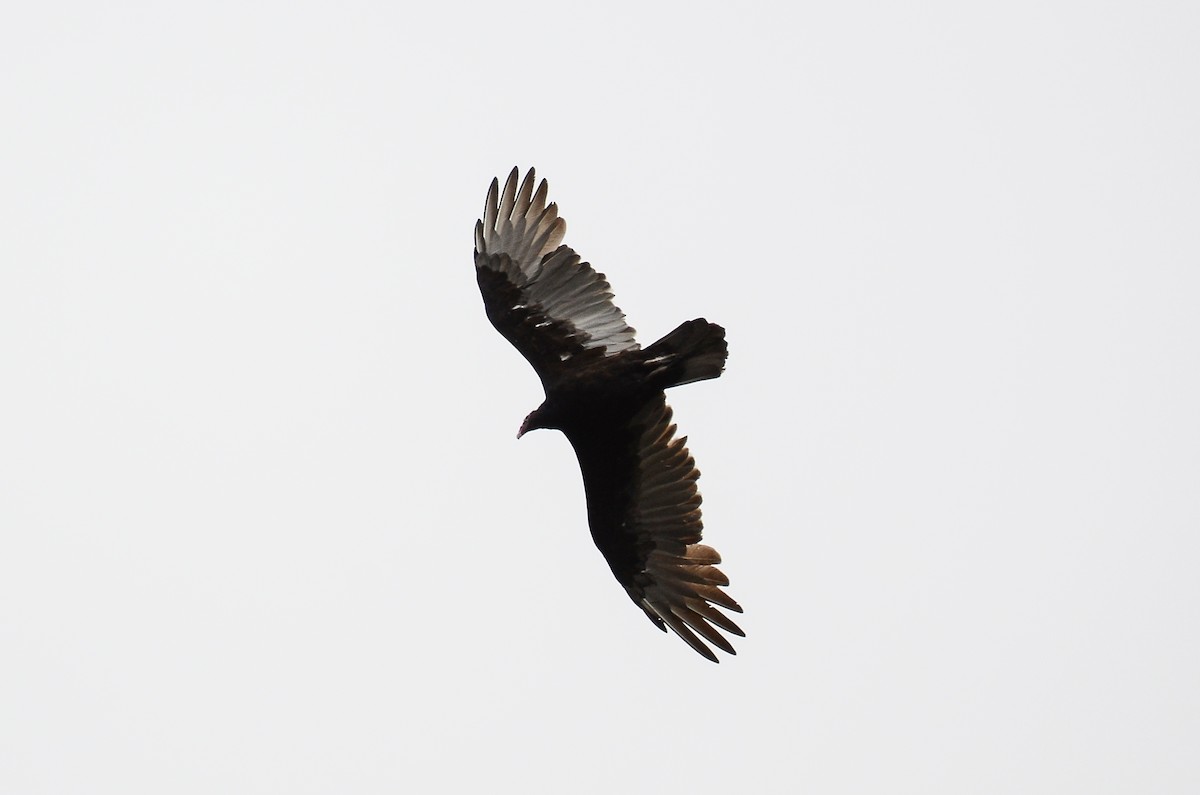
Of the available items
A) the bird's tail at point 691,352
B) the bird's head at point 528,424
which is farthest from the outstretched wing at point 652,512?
the bird's tail at point 691,352

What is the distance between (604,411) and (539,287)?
0.97 metres

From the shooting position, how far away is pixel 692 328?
8.66 meters

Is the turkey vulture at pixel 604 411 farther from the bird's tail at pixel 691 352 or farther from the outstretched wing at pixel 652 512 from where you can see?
the bird's tail at pixel 691 352

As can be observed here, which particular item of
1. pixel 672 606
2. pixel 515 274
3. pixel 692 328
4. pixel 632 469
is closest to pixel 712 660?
pixel 672 606

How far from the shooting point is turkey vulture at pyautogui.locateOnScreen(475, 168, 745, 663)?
9.30 meters

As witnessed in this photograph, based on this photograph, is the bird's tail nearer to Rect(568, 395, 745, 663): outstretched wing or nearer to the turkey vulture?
the turkey vulture

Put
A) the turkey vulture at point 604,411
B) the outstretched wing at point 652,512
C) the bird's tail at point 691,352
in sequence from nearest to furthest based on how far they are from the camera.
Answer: the bird's tail at point 691,352 < the turkey vulture at point 604,411 < the outstretched wing at point 652,512

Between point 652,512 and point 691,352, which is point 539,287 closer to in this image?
point 691,352

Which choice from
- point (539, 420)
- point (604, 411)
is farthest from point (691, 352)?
point (539, 420)

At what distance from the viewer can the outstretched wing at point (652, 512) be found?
373 inches

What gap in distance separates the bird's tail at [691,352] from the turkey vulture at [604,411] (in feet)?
0.81

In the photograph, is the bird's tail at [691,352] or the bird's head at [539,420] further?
the bird's head at [539,420]

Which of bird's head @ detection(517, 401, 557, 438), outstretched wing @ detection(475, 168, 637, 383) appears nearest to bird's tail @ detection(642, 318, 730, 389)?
outstretched wing @ detection(475, 168, 637, 383)

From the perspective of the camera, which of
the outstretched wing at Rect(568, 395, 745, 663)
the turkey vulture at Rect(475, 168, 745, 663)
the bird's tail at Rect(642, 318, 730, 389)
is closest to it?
the bird's tail at Rect(642, 318, 730, 389)
